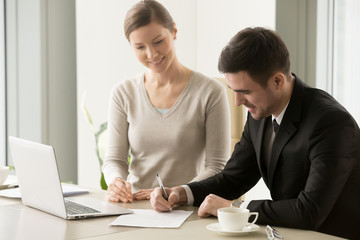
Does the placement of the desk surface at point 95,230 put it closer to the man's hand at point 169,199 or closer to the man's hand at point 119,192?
the man's hand at point 169,199

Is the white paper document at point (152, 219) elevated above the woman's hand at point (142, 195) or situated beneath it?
elevated above

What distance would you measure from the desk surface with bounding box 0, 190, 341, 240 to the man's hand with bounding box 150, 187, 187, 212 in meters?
0.11

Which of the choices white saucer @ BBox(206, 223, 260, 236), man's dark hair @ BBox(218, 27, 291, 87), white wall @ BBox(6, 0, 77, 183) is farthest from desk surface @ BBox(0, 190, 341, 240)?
white wall @ BBox(6, 0, 77, 183)

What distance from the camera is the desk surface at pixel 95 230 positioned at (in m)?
1.61

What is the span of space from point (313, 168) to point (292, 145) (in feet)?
0.50

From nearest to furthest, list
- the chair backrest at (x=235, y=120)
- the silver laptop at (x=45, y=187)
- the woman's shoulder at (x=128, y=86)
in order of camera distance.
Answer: the silver laptop at (x=45, y=187) < the woman's shoulder at (x=128, y=86) < the chair backrest at (x=235, y=120)

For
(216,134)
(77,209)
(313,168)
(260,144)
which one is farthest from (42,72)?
(313,168)

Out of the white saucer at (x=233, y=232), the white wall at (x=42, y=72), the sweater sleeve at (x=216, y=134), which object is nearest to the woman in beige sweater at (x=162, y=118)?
the sweater sleeve at (x=216, y=134)

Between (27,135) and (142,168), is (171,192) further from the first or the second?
(27,135)

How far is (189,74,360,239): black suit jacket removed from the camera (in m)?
1.73

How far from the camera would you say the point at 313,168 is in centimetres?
177

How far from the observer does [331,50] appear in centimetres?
385

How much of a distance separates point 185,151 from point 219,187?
341 mm

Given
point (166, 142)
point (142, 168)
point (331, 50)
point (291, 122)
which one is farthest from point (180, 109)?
point (331, 50)
